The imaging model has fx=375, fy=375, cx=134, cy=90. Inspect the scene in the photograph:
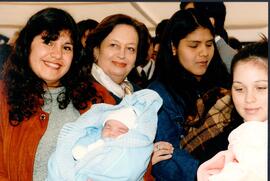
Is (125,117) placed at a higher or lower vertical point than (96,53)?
lower

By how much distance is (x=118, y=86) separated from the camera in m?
1.27

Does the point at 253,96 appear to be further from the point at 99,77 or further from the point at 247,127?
the point at 99,77

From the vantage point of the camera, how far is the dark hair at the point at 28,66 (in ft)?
3.56

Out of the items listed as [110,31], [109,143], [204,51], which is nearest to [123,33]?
[110,31]

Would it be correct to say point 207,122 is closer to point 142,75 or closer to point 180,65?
point 180,65

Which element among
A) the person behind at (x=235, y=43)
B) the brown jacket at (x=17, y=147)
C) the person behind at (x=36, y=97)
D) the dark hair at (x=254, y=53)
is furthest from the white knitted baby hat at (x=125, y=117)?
the person behind at (x=235, y=43)

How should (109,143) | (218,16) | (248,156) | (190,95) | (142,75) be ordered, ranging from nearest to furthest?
(248,156), (109,143), (190,95), (218,16), (142,75)

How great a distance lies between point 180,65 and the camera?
3.95ft

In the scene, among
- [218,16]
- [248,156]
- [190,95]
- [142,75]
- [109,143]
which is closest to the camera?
[248,156]

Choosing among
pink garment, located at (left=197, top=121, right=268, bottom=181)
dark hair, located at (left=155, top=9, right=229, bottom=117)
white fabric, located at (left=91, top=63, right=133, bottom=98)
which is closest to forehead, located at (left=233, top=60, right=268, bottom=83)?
pink garment, located at (left=197, top=121, right=268, bottom=181)

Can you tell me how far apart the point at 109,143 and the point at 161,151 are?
160 mm

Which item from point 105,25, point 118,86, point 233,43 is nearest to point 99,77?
point 118,86

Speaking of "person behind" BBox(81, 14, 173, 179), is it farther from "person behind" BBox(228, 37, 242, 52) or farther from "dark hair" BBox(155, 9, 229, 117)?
"person behind" BBox(228, 37, 242, 52)

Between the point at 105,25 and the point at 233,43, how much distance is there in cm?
47
